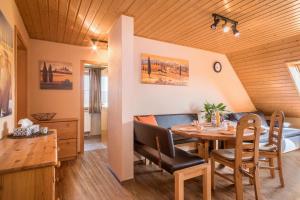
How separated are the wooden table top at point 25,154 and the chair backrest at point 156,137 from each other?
3.46 ft

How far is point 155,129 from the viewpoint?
206cm

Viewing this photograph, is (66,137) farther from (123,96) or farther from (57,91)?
(123,96)

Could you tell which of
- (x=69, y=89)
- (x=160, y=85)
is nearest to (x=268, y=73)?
(x=160, y=85)

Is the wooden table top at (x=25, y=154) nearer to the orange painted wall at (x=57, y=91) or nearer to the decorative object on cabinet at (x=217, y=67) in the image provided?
the orange painted wall at (x=57, y=91)

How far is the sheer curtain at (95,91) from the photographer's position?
535 cm

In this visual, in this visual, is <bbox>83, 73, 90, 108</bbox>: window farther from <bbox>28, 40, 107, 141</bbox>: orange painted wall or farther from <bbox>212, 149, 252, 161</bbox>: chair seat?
<bbox>212, 149, 252, 161</bbox>: chair seat

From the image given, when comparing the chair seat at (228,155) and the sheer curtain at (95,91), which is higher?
the sheer curtain at (95,91)

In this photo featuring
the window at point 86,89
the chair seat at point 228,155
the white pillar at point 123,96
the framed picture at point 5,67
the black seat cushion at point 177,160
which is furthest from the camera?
the window at point 86,89

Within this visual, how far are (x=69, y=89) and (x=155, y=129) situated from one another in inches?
96.2

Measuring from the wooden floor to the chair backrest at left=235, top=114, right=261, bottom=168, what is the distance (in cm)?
54

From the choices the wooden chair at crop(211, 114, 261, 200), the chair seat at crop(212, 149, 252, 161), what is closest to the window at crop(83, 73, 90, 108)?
the chair seat at crop(212, 149, 252, 161)

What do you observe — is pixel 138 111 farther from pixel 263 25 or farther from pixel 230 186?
pixel 263 25

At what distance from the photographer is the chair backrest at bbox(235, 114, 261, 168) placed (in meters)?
1.83

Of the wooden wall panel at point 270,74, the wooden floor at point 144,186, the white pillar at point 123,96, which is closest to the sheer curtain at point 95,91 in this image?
the wooden floor at point 144,186
